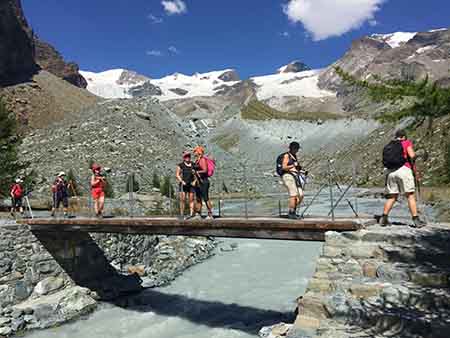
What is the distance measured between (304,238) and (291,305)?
4.74 meters

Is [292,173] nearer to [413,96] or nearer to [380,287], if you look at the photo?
[380,287]

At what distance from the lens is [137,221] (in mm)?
13172

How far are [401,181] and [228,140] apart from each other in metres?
104

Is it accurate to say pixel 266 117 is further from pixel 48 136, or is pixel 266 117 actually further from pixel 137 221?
pixel 137 221

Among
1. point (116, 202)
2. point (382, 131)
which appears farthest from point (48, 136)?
point (382, 131)

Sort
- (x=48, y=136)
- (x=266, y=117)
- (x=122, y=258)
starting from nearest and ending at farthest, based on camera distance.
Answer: (x=122, y=258) < (x=48, y=136) < (x=266, y=117)

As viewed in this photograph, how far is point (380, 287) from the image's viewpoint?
7.62 meters

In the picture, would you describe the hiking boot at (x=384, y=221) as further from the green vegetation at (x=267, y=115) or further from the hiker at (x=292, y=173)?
the green vegetation at (x=267, y=115)

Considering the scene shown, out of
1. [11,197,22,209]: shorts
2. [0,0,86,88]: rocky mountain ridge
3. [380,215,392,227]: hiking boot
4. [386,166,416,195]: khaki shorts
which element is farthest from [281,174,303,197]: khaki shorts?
[0,0,86,88]: rocky mountain ridge

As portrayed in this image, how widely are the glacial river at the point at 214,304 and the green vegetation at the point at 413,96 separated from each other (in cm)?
842

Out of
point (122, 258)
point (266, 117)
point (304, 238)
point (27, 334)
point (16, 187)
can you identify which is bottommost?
point (27, 334)

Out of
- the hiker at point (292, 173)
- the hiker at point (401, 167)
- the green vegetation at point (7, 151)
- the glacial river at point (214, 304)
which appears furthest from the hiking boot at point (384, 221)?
the green vegetation at point (7, 151)

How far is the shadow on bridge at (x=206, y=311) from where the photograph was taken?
13.2 meters

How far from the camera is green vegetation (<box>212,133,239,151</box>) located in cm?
10744
